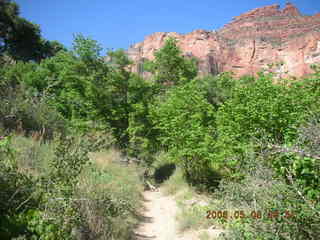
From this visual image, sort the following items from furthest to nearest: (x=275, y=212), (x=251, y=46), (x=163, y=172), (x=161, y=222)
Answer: (x=251, y=46), (x=163, y=172), (x=161, y=222), (x=275, y=212)

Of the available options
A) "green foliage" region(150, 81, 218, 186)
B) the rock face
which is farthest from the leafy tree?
the rock face

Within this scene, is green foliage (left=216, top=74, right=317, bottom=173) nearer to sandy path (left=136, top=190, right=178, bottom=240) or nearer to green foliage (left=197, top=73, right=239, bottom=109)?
sandy path (left=136, top=190, right=178, bottom=240)

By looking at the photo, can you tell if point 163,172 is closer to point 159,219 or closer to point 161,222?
point 159,219

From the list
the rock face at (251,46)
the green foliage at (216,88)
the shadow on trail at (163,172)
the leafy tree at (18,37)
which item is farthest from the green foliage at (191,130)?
the rock face at (251,46)

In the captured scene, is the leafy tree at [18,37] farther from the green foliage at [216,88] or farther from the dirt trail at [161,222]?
the dirt trail at [161,222]

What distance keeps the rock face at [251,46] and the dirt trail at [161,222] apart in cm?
4888

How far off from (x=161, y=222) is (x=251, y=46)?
248 feet

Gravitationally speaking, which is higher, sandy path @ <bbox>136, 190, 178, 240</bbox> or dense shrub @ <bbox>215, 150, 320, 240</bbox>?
dense shrub @ <bbox>215, 150, 320, 240</bbox>

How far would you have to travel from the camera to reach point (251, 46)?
236 feet

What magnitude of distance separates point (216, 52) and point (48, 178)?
74495 millimetres

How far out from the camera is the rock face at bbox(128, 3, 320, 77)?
54.8 m

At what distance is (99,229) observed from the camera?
4277 mm

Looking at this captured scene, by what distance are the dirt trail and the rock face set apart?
160 ft

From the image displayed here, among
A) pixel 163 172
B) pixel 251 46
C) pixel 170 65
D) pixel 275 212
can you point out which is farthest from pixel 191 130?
pixel 251 46
